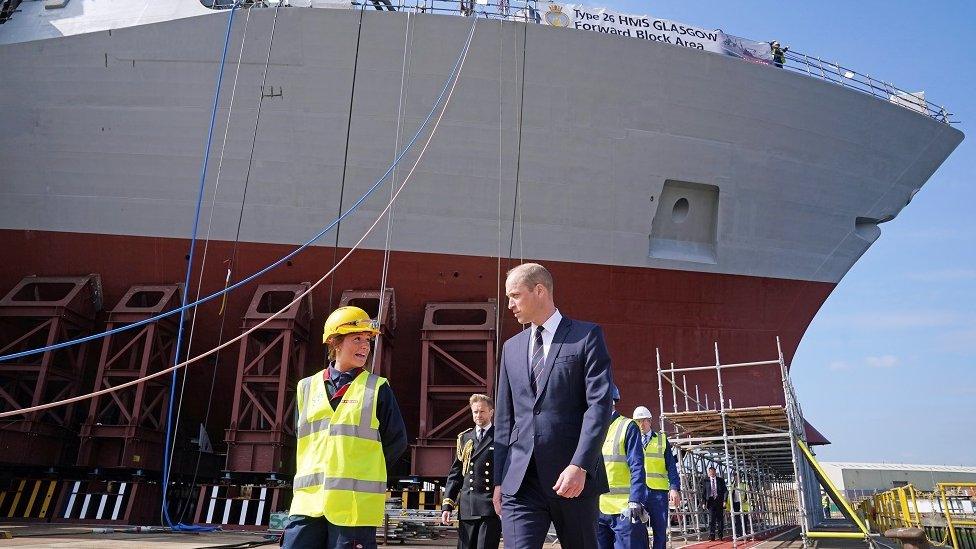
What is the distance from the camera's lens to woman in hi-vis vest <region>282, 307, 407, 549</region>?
2324 mm

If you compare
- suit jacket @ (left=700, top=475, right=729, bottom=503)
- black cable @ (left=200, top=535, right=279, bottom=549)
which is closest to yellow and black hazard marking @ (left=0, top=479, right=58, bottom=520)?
black cable @ (left=200, top=535, right=279, bottom=549)

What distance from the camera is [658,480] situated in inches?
218

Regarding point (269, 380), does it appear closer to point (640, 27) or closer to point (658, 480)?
point (658, 480)

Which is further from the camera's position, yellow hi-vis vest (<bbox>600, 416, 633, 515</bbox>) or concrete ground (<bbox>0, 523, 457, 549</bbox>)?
concrete ground (<bbox>0, 523, 457, 549</bbox>)

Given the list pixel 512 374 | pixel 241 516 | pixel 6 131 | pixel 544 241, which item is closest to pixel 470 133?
pixel 544 241

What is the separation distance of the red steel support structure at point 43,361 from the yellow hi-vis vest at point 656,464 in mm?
8664

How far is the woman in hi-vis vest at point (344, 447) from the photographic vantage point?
2324 mm

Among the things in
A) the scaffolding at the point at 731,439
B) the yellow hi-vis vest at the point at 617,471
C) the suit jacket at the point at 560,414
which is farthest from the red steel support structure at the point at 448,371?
the suit jacket at the point at 560,414

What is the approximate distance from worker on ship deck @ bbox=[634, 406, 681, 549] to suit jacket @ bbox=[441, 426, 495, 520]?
158cm

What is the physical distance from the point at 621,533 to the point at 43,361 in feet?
30.0

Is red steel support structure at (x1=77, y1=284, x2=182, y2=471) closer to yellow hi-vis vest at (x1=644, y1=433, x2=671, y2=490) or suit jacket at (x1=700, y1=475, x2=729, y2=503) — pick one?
yellow hi-vis vest at (x1=644, y1=433, x2=671, y2=490)

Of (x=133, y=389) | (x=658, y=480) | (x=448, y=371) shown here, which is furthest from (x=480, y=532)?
Result: (x=133, y=389)

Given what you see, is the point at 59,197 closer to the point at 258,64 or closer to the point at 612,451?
the point at 258,64

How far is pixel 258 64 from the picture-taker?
1079cm
